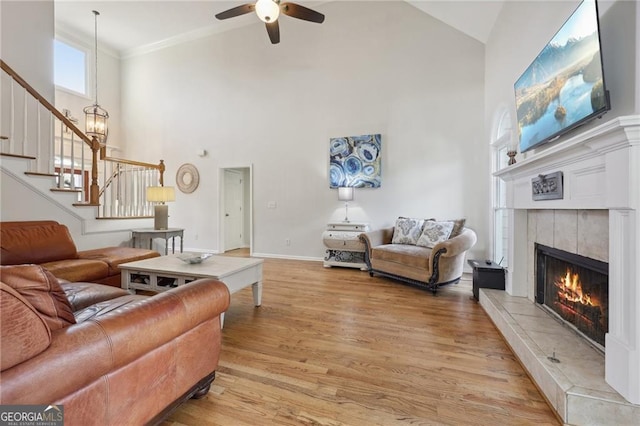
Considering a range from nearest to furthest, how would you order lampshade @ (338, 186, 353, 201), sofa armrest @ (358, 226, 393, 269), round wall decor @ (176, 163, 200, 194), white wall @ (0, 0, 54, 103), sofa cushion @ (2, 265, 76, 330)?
1. sofa cushion @ (2, 265, 76, 330)
2. white wall @ (0, 0, 54, 103)
3. sofa armrest @ (358, 226, 393, 269)
4. lampshade @ (338, 186, 353, 201)
5. round wall decor @ (176, 163, 200, 194)

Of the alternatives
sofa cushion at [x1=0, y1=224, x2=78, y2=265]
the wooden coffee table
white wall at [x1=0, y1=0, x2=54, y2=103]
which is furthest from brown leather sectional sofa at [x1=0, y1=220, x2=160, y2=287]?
white wall at [x1=0, y1=0, x2=54, y2=103]

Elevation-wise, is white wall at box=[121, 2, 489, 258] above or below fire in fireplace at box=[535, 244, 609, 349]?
above

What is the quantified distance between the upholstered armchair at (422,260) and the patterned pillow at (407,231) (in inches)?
1.8

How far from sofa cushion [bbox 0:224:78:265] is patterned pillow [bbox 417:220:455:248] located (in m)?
4.18

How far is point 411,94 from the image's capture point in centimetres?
464

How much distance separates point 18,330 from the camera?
2.55 ft

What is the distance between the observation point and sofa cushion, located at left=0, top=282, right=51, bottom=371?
0.74m

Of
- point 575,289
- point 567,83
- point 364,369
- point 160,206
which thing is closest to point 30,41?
point 160,206

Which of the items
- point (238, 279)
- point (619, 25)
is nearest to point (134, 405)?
point (238, 279)

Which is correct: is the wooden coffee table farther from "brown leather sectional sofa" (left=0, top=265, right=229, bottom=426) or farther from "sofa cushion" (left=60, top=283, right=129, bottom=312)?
"brown leather sectional sofa" (left=0, top=265, right=229, bottom=426)

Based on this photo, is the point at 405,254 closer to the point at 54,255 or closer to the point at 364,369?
the point at 364,369

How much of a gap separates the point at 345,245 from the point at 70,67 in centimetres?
722

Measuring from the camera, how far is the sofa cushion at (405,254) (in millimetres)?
3362

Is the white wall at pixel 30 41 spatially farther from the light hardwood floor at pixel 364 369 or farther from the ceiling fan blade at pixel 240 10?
the light hardwood floor at pixel 364 369
